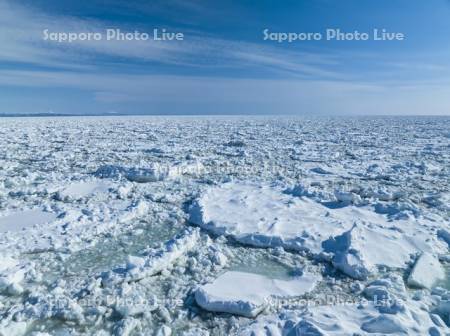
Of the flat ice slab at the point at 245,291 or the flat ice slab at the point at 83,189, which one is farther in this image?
the flat ice slab at the point at 83,189

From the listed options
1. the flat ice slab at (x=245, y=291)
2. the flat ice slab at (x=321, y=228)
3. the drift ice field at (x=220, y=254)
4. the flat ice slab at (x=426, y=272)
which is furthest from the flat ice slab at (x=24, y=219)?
the flat ice slab at (x=426, y=272)

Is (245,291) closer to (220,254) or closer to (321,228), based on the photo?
(220,254)

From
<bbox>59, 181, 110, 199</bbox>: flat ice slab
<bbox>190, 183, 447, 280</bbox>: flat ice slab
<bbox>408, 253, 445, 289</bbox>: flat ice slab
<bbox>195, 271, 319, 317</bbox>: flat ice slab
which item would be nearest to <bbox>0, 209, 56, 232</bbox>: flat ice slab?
<bbox>59, 181, 110, 199</bbox>: flat ice slab

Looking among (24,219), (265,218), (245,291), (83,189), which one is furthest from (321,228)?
(83,189)

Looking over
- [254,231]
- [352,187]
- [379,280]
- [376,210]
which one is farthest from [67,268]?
[352,187]

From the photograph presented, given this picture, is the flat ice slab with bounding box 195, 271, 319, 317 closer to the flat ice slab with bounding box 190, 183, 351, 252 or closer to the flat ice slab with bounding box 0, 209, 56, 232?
the flat ice slab with bounding box 190, 183, 351, 252

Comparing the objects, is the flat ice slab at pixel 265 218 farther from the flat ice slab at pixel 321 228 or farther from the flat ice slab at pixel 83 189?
the flat ice slab at pixel 83 189
